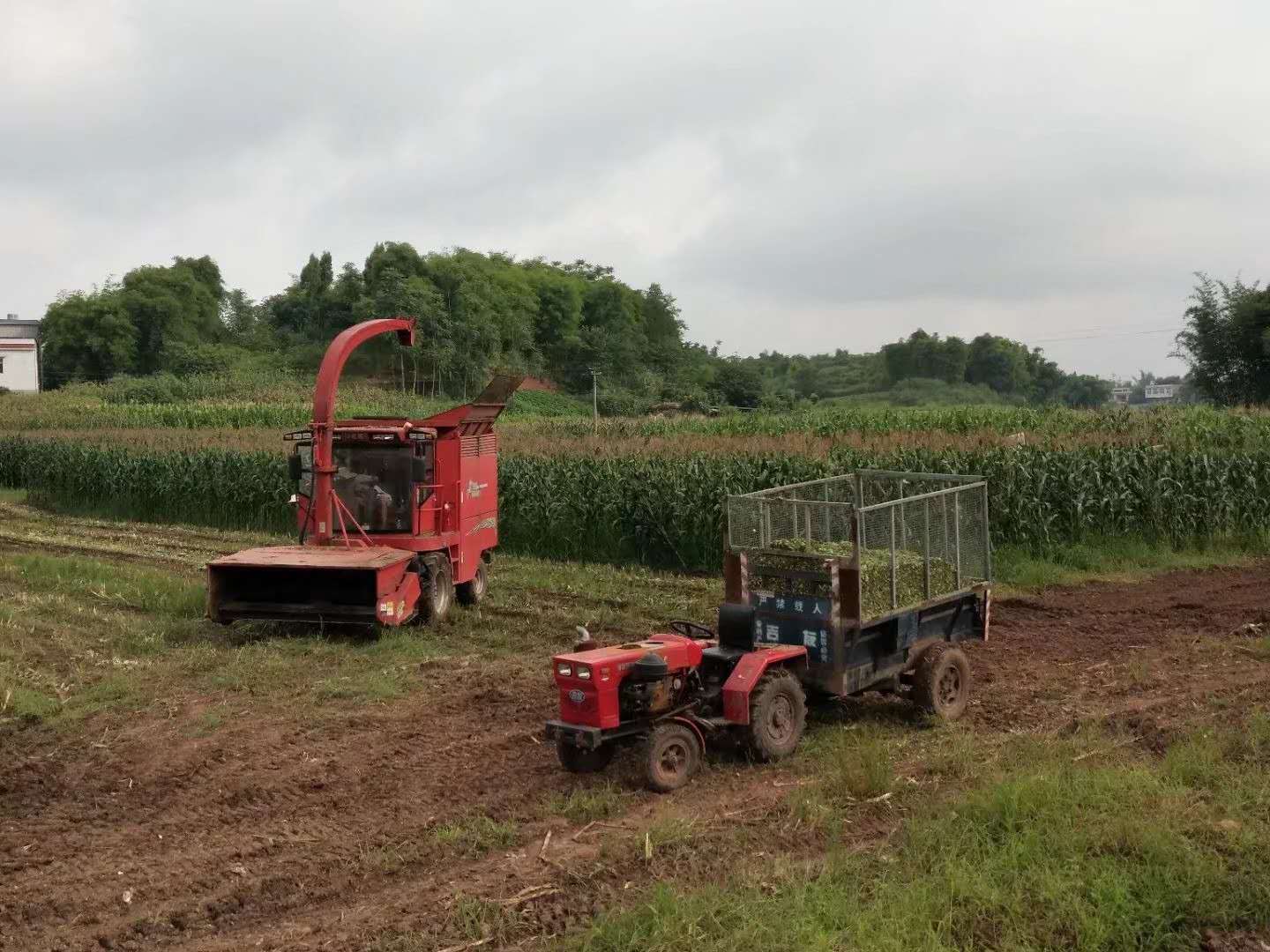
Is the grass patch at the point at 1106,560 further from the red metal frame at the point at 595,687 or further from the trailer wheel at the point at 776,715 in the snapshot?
the red metal frame at the point at 595,687

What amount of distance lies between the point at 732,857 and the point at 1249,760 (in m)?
3.31

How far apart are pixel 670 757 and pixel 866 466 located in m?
10.5

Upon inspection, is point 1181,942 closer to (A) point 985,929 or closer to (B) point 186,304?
(A) point 985,929

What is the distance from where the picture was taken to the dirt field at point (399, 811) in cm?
525

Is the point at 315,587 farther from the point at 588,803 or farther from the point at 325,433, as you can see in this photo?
the point at 588,803

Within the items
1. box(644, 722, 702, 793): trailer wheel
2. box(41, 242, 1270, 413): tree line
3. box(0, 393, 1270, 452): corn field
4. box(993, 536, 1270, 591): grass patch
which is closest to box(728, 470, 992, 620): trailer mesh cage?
box(644, 722, 702, 793): trailer wheel

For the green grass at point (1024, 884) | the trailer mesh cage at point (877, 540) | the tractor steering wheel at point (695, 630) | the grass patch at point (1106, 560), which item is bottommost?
the green grass at point (1024, 884)

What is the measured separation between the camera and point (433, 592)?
12203mm

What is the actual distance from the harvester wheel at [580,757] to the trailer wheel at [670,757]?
35cm

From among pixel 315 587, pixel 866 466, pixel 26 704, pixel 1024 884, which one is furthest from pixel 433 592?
pixel 1024 884

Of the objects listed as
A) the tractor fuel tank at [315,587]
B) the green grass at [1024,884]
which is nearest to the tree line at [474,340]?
the tractor fuel tank at [315,587]

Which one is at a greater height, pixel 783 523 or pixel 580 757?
pixel 783 523

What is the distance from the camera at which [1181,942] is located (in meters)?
4.87

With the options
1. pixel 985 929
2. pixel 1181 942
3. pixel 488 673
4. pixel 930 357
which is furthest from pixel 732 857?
pixel 930 357
